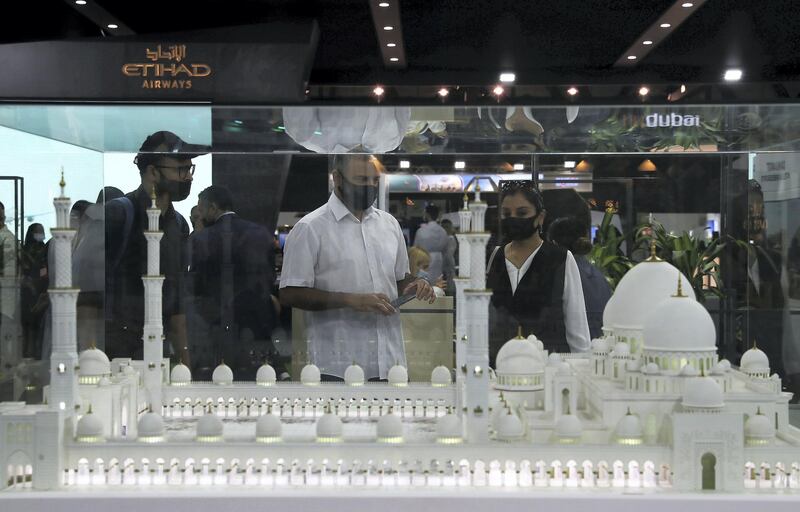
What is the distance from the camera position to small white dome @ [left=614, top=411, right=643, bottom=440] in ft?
27.4

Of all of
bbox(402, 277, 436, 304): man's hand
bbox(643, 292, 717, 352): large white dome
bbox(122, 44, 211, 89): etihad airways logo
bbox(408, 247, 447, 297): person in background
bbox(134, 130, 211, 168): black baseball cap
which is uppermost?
bbox(122, 44, 211, 89): etihad airways logo

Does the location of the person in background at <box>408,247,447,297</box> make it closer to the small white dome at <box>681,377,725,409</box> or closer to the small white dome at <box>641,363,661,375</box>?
the small white dome at <box>641,363,661,375</box>

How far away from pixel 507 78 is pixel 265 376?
15.5 ft

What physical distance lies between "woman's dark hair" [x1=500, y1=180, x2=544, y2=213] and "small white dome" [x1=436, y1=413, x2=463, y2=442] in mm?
4398

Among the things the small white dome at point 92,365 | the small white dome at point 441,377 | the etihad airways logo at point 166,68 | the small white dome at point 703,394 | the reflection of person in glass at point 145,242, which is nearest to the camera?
the small white dome at point 703,394

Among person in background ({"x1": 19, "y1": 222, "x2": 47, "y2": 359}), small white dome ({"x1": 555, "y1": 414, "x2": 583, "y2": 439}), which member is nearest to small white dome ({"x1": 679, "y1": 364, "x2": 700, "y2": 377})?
small white dome ({"x1": 555, "y1": 414, "x2": 583, "y2": 439})

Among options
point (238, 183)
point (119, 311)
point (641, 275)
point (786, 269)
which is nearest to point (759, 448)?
point (641, 275)

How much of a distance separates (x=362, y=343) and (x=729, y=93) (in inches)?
220

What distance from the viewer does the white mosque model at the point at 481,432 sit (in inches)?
321

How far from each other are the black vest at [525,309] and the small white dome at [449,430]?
3.62 meters

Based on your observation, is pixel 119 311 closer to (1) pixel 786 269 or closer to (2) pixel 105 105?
(2) pixel 105 105

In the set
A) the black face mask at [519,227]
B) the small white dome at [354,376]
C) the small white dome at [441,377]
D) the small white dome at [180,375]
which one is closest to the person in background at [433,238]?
the black face mask at [519,227]

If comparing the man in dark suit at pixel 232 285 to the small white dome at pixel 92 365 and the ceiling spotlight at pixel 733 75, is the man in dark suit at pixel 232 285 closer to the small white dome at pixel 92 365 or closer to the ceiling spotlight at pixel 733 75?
the small white dome at pixel 92 365

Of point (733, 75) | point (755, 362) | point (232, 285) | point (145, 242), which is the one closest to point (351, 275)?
point (232, 285)
